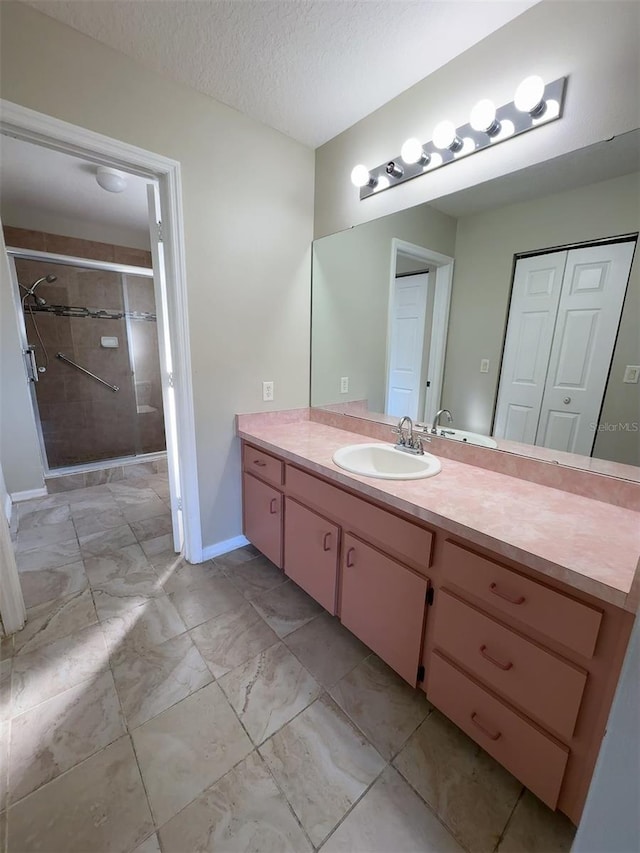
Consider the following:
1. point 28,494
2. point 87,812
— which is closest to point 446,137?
point 87,812

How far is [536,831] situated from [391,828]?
1.31 ft

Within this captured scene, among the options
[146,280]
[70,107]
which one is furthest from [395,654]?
[146,280]

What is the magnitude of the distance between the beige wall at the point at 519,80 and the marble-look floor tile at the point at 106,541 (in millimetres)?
2548

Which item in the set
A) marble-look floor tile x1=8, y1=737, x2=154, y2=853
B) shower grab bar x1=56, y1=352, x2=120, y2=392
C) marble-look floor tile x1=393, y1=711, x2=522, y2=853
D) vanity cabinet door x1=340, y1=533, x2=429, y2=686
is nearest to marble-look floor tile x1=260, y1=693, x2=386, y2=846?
marble-look floor tile x1=393, y1=711, x2=522, y2=853

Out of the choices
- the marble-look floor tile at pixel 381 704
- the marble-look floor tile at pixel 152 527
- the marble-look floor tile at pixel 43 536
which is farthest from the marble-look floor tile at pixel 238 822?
the marble-look floor tile at pixel 43 536

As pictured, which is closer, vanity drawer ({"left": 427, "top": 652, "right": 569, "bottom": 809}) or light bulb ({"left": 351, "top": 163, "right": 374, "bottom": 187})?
vanity drawer ({"left": 427, "top": 652, "right": 569, "bottom": 809})

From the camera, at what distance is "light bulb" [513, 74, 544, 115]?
113 centimetres

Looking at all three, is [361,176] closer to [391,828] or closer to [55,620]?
[391,828]

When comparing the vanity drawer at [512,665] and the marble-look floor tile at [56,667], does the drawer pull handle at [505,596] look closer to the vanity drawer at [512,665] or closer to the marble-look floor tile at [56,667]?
the vanity drawer at [512,665]

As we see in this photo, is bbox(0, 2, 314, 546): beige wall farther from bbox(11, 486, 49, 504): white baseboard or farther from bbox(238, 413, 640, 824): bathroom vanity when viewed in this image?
bbox(11, 486, 49, 504): white baseboard

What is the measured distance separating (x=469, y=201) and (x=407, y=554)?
144 centimetres

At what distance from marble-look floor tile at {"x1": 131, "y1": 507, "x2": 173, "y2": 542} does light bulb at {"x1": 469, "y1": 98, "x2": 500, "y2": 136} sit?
9.05ft

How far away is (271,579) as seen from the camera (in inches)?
77.7

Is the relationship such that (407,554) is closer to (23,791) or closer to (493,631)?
(493,631)
